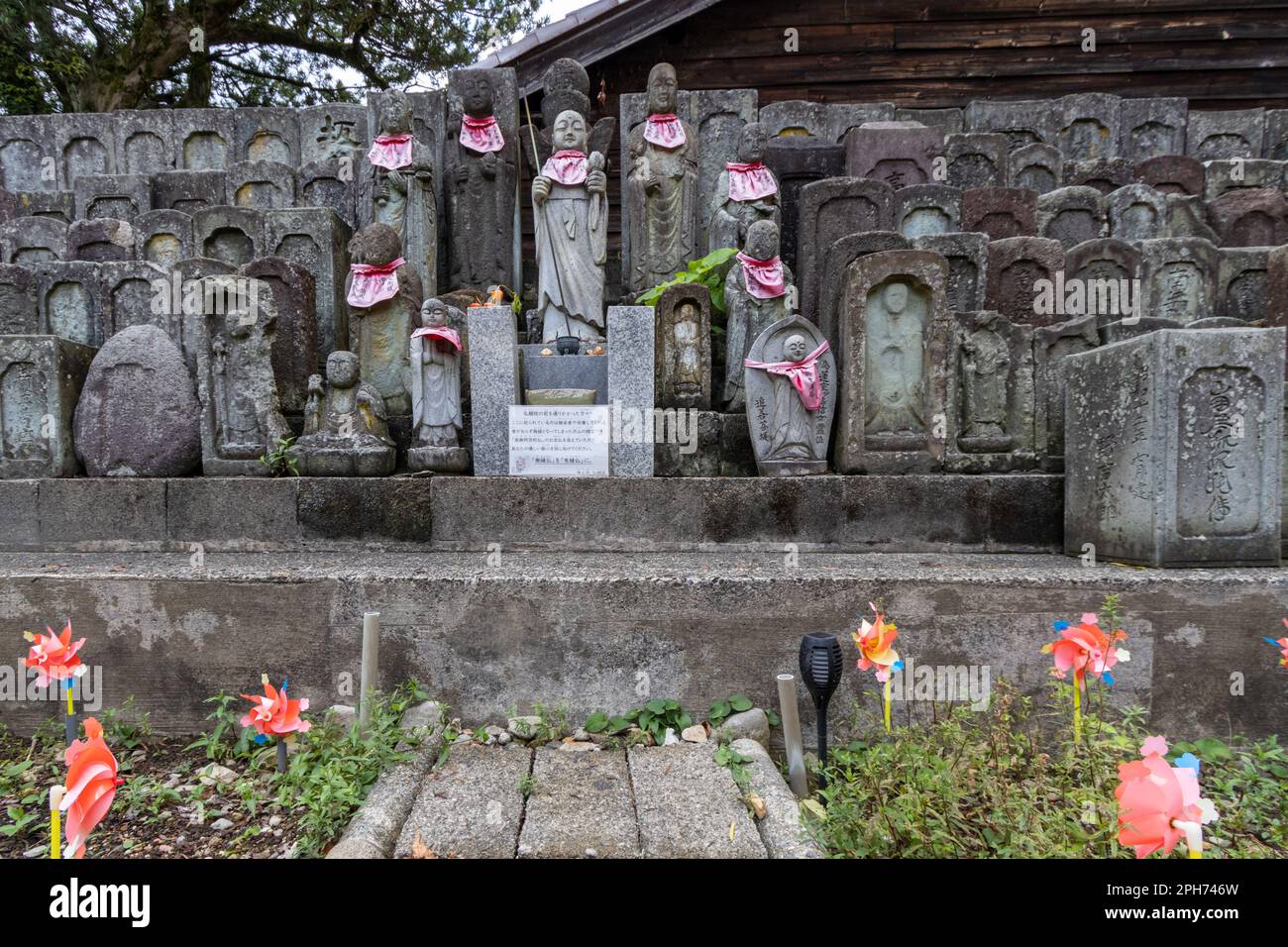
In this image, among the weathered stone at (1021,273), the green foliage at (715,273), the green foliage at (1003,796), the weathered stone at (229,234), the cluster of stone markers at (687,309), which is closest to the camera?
the green foliage at (1003,796)

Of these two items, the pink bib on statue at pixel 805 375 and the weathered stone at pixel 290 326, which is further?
the weathered stone at pixel 290 326

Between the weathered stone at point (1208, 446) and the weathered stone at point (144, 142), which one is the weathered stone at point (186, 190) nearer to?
the weathered stone at point (144, 142)

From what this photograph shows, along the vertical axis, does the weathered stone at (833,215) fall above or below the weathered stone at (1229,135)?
below

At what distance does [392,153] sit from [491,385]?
3.57 metres

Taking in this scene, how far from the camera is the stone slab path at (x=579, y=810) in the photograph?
82.8 inches

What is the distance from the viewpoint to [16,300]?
5.54 meters

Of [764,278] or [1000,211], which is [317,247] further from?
[1000,211]

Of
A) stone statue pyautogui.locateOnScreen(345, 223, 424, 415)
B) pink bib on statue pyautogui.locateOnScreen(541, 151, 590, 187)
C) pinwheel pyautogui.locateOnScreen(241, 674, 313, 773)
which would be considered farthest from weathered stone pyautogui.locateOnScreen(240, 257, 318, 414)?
pinwheel pyautogui.locateOnScreen(241, 674, 313, 773)

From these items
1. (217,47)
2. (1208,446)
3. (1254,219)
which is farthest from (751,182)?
(217,47)

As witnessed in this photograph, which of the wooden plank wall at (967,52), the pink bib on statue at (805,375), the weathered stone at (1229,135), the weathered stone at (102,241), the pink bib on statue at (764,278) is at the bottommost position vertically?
the pink bib on statue at (805,375)

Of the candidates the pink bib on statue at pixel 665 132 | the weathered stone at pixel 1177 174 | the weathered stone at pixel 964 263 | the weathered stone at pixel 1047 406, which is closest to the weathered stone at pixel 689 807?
the weathered stone at pixel 1047 406

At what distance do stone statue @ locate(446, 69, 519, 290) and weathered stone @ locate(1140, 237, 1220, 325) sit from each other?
591 centimetres

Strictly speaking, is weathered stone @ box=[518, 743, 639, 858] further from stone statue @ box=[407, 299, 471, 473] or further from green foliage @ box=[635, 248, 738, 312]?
green foliage @ box=[635, 248, 738, 312]

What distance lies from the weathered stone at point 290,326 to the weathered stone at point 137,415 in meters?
0.62
